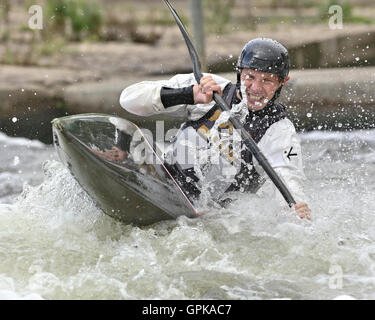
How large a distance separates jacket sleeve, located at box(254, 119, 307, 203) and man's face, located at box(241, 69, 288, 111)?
18 centimetres

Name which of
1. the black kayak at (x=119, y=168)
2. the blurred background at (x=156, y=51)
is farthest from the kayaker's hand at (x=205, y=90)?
the blurred background at (x=156, y=51)

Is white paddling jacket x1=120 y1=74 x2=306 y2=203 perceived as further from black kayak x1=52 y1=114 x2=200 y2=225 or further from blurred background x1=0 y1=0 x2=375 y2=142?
blurred background x1=0 y1=0 x2=375 y2=142

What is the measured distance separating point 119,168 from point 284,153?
987 millimetres

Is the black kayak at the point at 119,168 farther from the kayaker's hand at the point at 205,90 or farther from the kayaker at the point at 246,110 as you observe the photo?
the kayaker's hand at the point at 205,90

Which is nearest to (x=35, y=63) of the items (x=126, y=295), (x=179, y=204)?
(x=179, y=204)

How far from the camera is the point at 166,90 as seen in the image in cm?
415

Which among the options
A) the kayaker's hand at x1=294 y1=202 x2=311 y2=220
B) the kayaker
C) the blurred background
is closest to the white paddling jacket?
the kayaker

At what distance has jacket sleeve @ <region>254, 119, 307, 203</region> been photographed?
13.7 feet

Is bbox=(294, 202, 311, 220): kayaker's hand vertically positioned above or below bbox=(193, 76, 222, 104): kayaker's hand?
below

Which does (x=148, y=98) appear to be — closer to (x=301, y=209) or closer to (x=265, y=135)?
(x=265, y=135)

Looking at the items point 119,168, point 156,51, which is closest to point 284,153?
point 119,168

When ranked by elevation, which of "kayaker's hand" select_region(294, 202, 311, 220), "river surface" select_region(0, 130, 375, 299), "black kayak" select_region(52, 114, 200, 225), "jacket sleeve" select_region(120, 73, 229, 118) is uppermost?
"jacket sleeve" select_region(120, 73, 229, 118)

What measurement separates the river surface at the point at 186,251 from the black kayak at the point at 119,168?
0.40ft

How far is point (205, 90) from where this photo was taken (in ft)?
13.2
